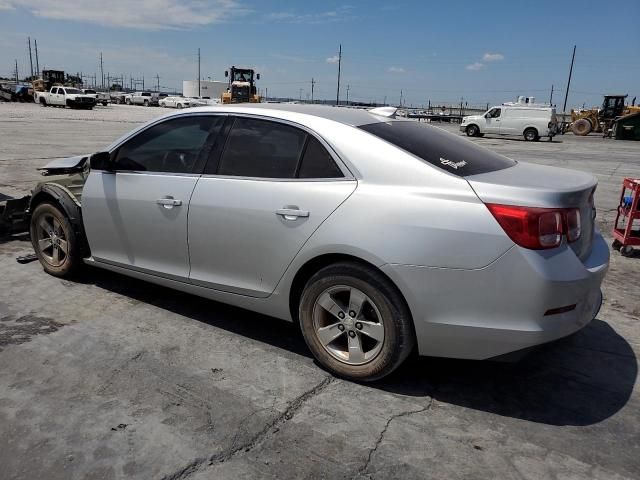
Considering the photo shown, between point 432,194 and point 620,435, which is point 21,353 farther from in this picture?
point 620,435

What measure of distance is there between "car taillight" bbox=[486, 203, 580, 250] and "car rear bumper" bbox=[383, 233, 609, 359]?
A: 2.2 inches

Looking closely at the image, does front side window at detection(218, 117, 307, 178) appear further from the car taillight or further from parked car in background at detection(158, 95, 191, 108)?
parked car in background at detection(158, 95, 191, 108)

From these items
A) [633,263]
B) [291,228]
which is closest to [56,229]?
[291,228]

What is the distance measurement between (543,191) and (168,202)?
2.45m

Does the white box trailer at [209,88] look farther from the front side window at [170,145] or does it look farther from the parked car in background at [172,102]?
the front side window at [170,145]

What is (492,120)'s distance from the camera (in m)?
32.7

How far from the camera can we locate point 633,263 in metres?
5.93

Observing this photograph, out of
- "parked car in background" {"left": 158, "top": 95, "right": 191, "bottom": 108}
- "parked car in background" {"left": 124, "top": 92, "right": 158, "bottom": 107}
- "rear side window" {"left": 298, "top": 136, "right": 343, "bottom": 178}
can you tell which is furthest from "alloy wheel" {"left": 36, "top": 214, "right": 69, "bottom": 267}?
"parked car in background" {"left": 124, "top": 92, "right": 158, "bottom": 107}

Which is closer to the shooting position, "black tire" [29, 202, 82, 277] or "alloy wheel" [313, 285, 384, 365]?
"alloy wheel" [313, 285, 384, 365]

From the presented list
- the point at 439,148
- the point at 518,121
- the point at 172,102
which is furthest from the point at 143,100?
the point at 439,148

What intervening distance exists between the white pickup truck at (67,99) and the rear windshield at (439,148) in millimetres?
49370

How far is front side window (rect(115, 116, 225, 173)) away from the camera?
12.5 feet

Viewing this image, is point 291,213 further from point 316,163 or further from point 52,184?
point 52,184

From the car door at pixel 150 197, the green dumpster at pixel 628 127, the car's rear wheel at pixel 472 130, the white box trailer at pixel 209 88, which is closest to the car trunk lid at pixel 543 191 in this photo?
the car door at pixel 150 197
